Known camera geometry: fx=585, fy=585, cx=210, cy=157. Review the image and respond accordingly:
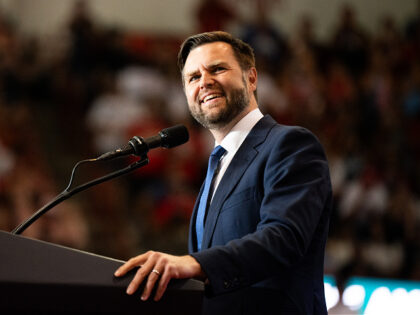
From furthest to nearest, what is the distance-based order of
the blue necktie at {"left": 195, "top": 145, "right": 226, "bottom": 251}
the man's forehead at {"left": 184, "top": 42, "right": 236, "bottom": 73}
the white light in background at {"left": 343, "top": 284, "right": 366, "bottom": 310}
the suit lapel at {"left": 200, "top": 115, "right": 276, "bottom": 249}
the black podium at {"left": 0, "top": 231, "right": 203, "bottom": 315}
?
the white light in background at {"left": 343, "top": 284, "right": 366, "bottom": 310}, the man's forehead at {"left": 184, "top": 42, "right": 236, "bottom": 73}, the blue necktie at {"left": 195, "top": 145, "right": 226, "bottom": 251}, the suit lapel at {"left": 200, "top": 115, "right": 276, "bottom": 249}, the black podium at {"left": 0, "top": 231, "right": 203, "bottom": 315}

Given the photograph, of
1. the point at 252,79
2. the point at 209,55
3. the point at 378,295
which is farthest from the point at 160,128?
the point at 209,55

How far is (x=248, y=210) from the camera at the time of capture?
120cm

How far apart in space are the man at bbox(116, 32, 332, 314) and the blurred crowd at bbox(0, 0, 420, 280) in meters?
2.86

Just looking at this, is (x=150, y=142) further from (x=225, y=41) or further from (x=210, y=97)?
(x=225, y=41)

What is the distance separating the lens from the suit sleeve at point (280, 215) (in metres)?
1.00

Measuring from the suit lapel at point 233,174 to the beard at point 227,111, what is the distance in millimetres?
104

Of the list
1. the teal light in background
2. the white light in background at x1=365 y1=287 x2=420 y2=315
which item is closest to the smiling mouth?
the teal light in background

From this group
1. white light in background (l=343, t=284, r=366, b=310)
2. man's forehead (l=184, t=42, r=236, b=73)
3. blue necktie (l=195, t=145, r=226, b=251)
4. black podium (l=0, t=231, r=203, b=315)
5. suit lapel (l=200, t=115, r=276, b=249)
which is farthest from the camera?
white light in background (l=343, t=284, r=366, b=310)

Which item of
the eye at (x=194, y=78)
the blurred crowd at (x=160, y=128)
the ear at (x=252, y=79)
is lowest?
the blurred crowd at (x=160, y=128)

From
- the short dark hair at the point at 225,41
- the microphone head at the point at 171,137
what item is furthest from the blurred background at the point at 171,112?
the microphone head at the point at 171,137

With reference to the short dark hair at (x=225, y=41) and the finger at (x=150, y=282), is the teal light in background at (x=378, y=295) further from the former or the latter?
the finger at (x=150, y=282)

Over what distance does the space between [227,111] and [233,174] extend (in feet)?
0.75

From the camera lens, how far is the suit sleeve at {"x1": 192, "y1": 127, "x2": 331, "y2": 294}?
997 millimetres

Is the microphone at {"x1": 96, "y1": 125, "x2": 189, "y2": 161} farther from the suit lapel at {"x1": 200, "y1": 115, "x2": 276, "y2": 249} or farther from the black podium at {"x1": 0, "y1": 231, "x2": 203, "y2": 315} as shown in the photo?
the black podium at {"x1": 0, "y1": 231, "x2": 203, "y2": 315}
